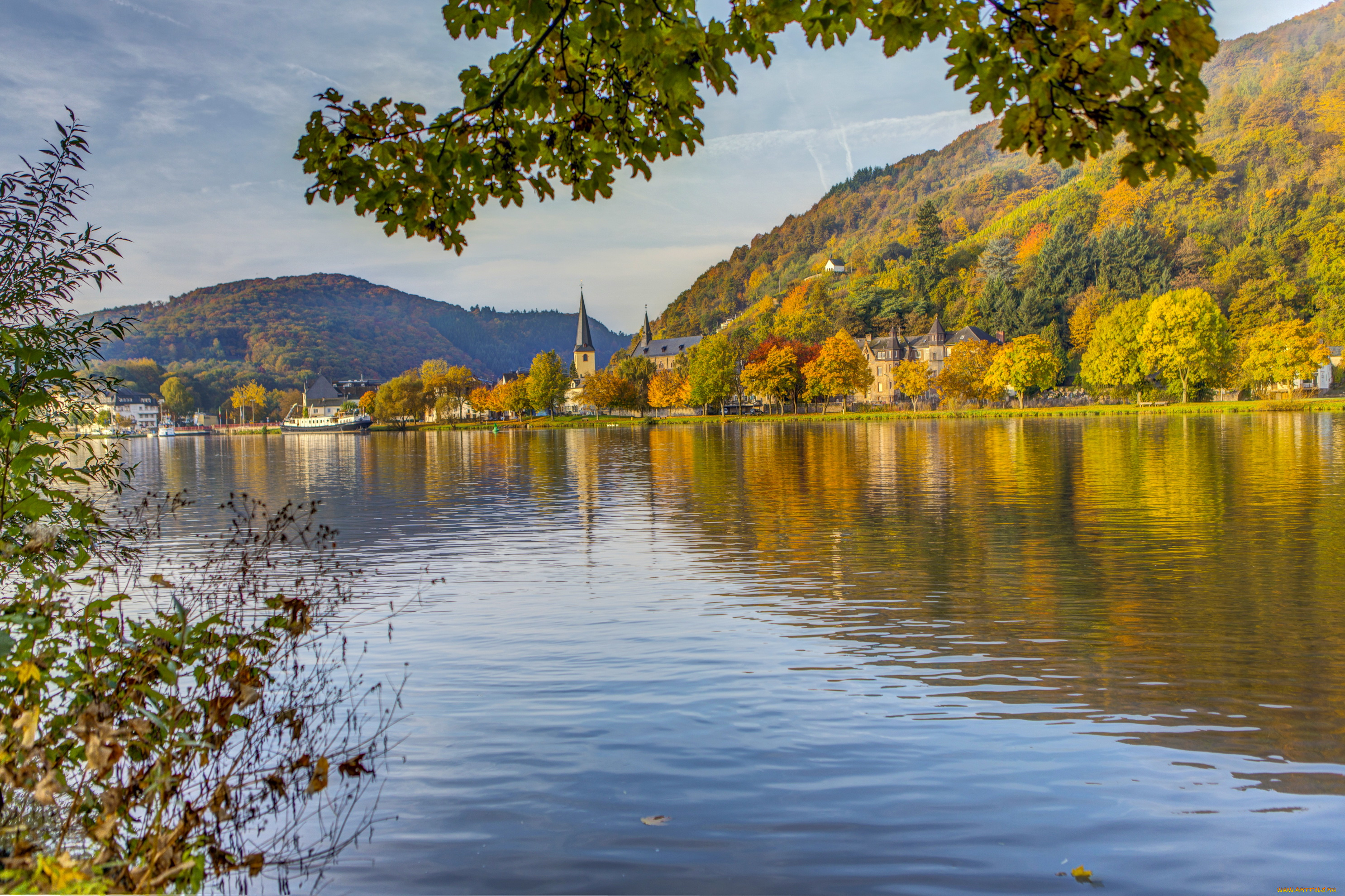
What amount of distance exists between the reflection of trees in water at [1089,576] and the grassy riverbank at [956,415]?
69.9 metres

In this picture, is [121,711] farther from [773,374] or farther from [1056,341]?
[1056,341]

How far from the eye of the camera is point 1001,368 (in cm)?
13125

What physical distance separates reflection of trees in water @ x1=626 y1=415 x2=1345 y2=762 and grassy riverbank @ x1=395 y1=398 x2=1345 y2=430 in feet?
229

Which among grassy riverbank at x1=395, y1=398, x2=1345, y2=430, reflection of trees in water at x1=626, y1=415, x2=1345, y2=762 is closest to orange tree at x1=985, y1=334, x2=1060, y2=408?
grassy riverbank at x1=395, y1=398, x2=1345, y2=430

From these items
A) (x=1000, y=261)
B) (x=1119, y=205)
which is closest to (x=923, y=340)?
(x=1000, y=261)

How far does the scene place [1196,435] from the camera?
2233 inches

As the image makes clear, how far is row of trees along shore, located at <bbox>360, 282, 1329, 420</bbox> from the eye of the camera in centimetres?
10894

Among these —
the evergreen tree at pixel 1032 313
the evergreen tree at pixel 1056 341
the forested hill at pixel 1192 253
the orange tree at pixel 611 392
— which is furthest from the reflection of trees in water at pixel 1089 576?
the orange tree at pixel 611 392

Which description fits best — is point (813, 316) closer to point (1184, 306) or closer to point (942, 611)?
point (1184, 306)

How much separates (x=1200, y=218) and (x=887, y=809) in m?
190

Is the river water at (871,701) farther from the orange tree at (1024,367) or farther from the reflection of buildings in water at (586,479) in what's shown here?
the orange tree at (1024,367)

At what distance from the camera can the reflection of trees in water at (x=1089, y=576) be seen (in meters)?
9.15

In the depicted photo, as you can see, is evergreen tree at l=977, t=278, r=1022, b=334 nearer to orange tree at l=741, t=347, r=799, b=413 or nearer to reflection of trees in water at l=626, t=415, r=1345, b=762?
orange tree at l=741, t=347, r=799, b=413

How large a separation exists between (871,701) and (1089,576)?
8392 mm
